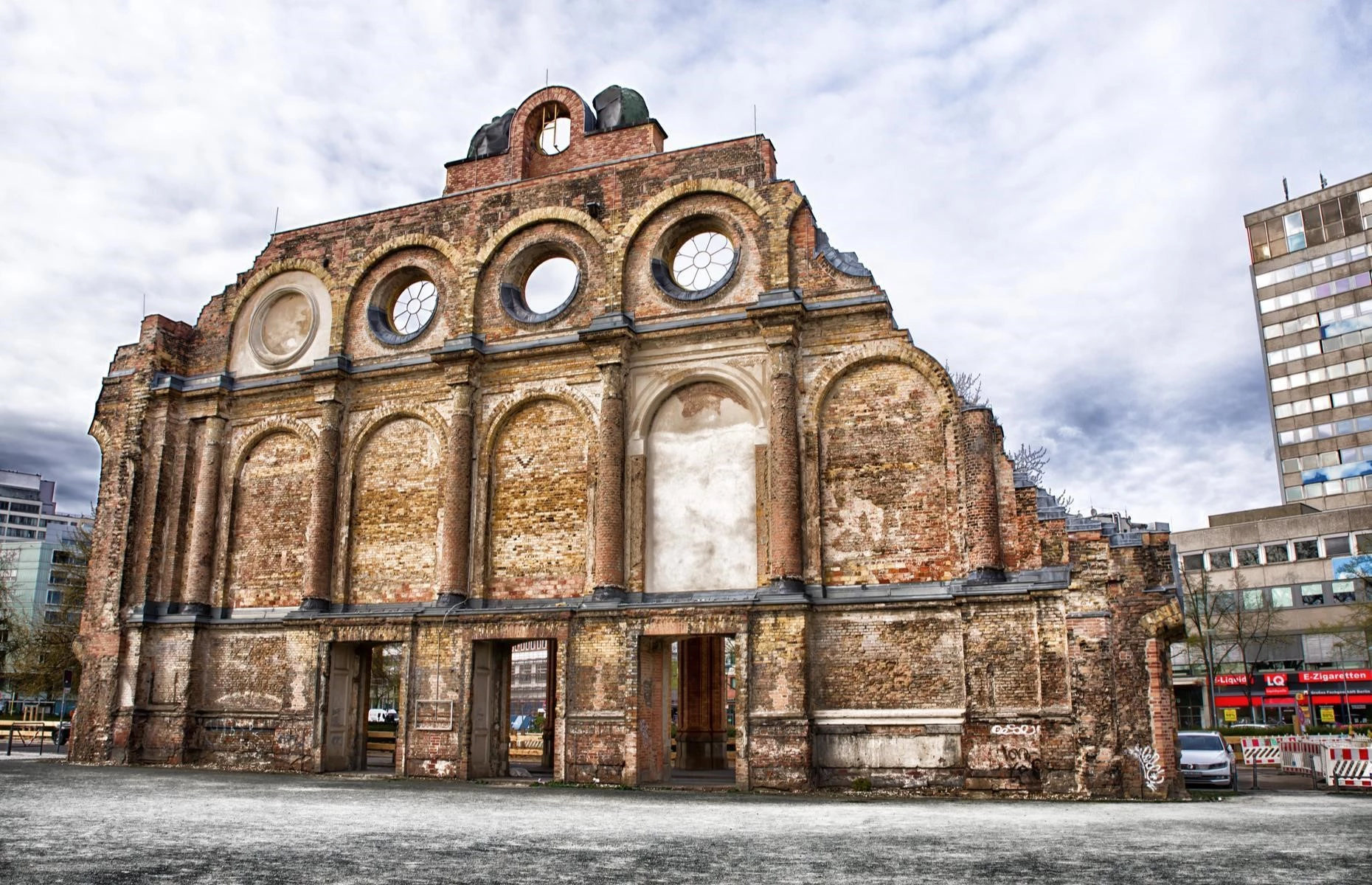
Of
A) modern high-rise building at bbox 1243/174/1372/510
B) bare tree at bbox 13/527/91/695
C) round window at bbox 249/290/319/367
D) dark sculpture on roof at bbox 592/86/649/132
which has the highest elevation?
modern high-rise building at bbox 1243/174/1372/510

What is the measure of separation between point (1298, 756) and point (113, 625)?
87.1 ft

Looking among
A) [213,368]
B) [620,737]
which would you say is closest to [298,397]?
[213,368]

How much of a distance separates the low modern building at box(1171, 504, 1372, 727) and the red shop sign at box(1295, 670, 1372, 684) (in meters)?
0.06

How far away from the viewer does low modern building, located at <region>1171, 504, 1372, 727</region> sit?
50.0 meters

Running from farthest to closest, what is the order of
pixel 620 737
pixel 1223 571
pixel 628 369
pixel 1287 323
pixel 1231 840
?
pixel 1287 323, pixel 1223 571, pixel 628 369, pixel 620 737, pixel 1231 840

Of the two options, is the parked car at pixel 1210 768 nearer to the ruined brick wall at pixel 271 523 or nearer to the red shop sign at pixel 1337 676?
the ruined brick wall at pixel 271 523

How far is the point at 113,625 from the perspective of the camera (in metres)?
21.6

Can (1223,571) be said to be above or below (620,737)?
above

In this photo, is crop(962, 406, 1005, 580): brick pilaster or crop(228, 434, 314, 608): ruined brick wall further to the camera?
crop(228, 434, 314, 608): ruined brick wall

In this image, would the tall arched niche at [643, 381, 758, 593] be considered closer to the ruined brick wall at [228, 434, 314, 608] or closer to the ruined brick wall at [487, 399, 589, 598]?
the ruined brick wall at [487, 399, 589, 598]

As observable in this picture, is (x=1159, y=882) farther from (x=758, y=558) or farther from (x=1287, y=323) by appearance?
(x=1287, y=323)

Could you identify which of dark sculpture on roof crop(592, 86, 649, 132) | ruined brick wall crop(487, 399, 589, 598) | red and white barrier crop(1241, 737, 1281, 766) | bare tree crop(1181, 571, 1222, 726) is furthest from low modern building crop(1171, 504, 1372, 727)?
ruined brick wall crop(487, 399, 589, 598)

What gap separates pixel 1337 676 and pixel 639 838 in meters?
50.9

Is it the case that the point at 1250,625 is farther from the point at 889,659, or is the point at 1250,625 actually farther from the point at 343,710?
the point at 343,710
